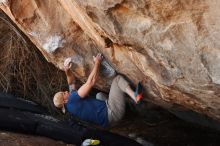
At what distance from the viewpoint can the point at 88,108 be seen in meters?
5.39

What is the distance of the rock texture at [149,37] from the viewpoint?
136 inches

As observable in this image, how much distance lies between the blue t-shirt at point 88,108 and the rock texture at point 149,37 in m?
0.48

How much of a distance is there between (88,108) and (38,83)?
2423 mm

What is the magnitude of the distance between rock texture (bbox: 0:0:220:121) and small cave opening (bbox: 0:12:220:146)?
72.3 inches

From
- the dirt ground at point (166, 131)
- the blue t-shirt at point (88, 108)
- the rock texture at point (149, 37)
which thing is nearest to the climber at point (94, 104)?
the blue t-shirt at point (88, 108)

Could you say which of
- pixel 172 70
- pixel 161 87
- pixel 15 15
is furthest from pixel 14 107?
pixel 172 70

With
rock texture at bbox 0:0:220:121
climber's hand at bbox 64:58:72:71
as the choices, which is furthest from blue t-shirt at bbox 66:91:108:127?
rock texture at bbox 0:0:220:121

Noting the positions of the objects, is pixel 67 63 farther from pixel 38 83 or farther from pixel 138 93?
pixel 38 83

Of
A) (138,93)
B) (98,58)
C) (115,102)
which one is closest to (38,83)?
(115,102)

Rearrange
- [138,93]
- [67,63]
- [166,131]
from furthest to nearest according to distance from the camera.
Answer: [166,131], [67,63], [138,93]

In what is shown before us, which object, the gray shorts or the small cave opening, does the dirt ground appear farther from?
the gray shorts

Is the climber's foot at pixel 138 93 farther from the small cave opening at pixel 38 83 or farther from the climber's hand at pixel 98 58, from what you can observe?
the small cave opening at pixel 38 83

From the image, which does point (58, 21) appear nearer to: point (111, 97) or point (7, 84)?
point (111, 97)

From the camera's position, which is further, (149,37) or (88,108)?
(88,108)
